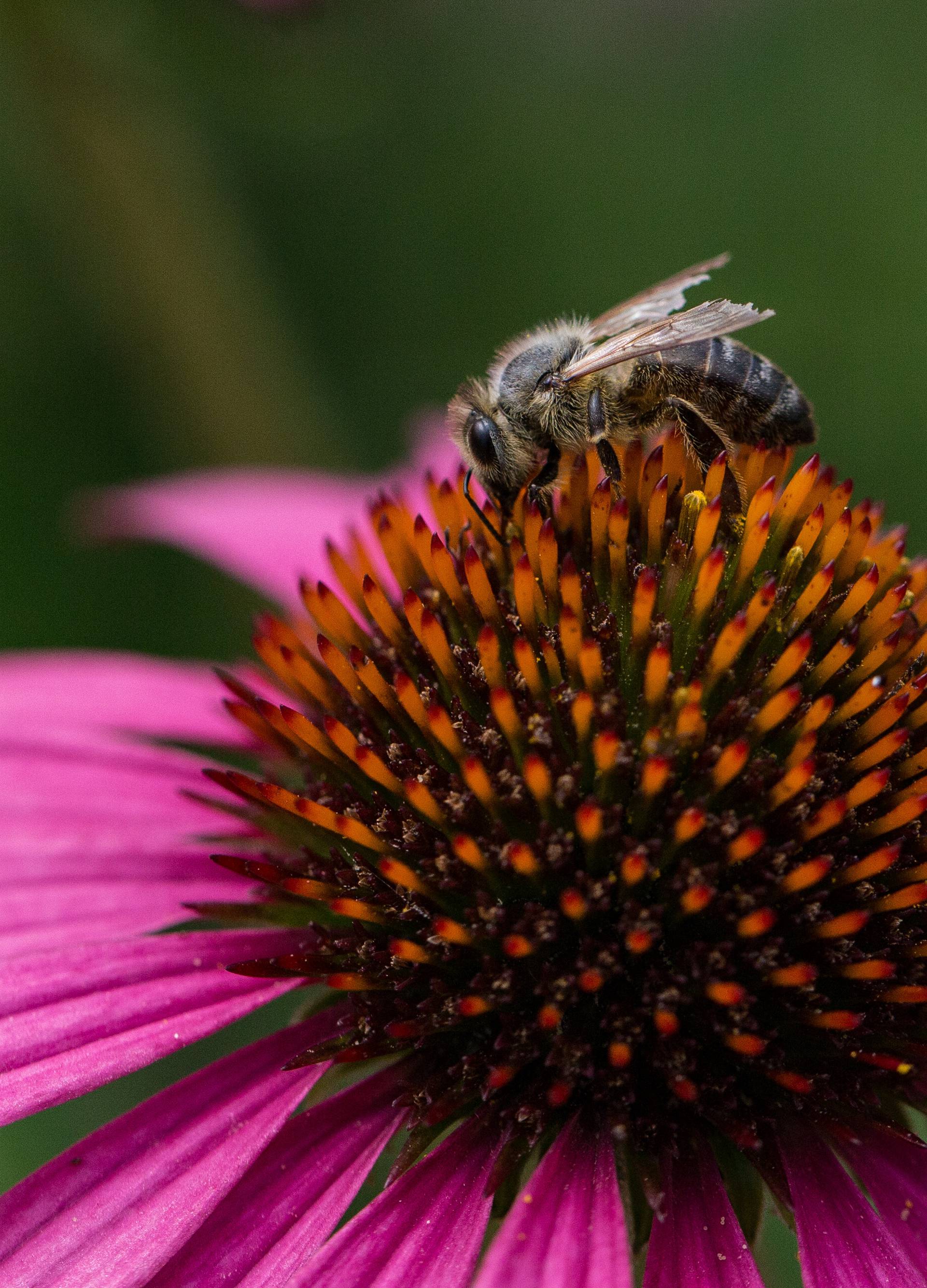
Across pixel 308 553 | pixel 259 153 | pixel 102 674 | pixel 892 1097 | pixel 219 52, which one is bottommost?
pixel 892 1097

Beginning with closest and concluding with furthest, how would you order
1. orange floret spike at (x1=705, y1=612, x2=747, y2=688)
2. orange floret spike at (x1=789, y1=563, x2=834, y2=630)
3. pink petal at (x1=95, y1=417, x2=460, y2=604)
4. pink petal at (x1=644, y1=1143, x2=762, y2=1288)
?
pink petal at (x1=644, y1=1143, x2=762, y2=1288)
orange floret spike at (x1=705, y1=612, x2=747, y2=688)
orange floret spike at (x1=789, y1=563, x2=834, y2=630)
pink petal at (x1=95, y1=417, x2=460, y2=604)

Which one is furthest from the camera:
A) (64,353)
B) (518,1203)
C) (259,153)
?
(259,153)

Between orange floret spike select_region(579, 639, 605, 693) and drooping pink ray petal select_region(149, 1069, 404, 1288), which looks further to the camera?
orange floret spike select_region(579, 639, 605, 693)

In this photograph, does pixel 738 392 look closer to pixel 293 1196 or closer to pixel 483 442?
pixel 483 442

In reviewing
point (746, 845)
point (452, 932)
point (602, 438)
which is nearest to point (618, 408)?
point (602, 438)

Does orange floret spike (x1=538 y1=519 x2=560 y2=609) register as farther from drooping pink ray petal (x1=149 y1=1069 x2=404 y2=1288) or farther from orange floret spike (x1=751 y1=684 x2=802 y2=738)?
drooping pink ray petal (x1=149 y1=1069 x2=404 y2=1288)

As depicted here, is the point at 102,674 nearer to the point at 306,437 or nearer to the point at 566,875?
the point at 566,875

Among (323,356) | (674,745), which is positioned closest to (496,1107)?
(674,745)

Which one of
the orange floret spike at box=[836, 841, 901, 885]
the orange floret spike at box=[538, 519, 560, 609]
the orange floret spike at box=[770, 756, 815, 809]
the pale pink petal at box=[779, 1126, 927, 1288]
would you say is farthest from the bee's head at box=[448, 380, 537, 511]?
the pale pink petal at box=[779, 1126, 927, 1288]
